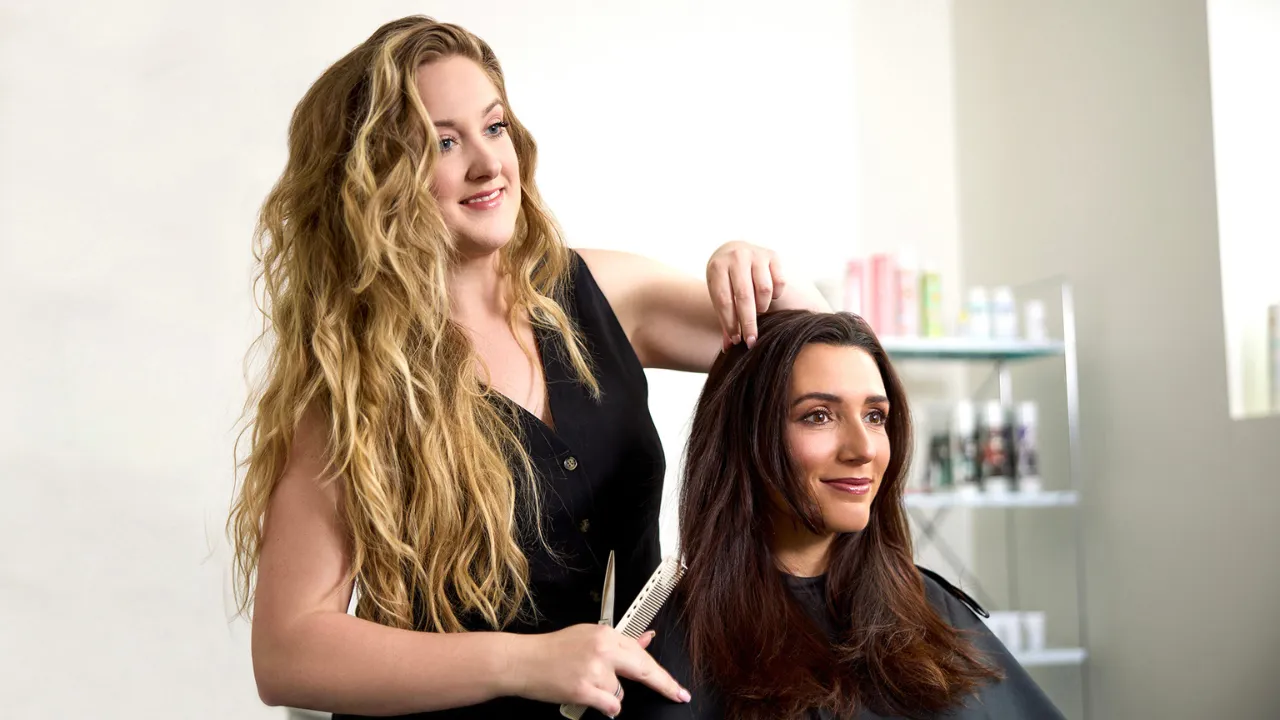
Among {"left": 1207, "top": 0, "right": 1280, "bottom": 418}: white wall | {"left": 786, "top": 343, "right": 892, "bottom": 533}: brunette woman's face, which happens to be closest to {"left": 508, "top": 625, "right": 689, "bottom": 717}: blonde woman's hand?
{"left": 786, "top": 343, "right": 892, "bottom": 533}: brunette woman's face

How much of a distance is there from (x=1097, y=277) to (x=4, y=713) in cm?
342

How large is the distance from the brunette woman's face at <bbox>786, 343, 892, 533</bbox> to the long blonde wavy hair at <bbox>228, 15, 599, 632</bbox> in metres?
0.39

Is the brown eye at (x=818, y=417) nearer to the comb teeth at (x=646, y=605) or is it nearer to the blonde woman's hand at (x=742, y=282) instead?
the blonde woman's hand at (x=742, y=282)

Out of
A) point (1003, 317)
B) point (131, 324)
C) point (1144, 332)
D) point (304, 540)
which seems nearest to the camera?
point (304, 540)

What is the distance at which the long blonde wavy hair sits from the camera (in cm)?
145

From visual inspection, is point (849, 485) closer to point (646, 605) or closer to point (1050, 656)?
point (646, 605)

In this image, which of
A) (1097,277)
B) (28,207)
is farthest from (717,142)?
(28,207)

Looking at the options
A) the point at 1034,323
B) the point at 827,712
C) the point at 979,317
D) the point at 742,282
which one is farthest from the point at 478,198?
the point at 1034,323

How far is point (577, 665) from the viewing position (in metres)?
1.22

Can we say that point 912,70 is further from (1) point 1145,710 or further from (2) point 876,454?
(2) point 876,454

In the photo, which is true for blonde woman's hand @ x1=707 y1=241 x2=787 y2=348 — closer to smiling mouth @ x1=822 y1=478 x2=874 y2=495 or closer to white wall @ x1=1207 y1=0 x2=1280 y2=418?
smiling mouth @ x1=822 y1=478 x2=874 y2=495

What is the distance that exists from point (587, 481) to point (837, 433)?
14.3 inches

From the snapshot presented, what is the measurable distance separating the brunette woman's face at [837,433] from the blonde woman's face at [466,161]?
18.6 inches

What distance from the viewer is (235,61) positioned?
10.5ft
